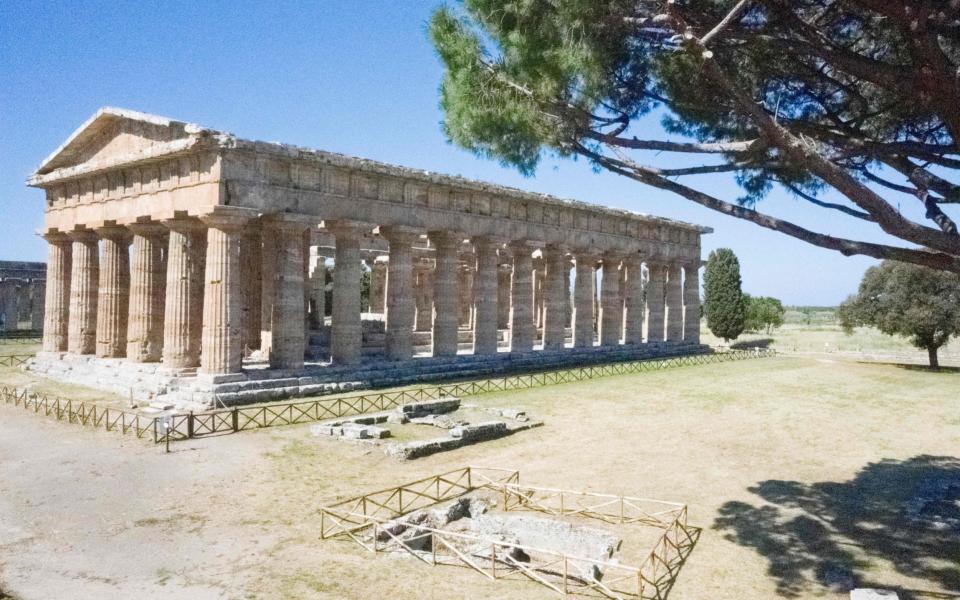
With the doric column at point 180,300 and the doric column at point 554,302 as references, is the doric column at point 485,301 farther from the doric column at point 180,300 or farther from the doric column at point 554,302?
the doric column at point 180,300

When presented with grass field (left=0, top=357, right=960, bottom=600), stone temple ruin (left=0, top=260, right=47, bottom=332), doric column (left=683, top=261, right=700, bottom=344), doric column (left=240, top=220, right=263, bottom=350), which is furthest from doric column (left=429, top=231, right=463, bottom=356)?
stone temple ruin (left=0, top=260, right=47, bottom=332)

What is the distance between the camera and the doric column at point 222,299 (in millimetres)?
21453

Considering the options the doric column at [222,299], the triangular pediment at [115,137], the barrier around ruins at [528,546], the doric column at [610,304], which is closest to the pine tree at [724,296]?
the doric column at [610,304]

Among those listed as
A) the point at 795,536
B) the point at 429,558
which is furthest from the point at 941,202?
the point at 429,558

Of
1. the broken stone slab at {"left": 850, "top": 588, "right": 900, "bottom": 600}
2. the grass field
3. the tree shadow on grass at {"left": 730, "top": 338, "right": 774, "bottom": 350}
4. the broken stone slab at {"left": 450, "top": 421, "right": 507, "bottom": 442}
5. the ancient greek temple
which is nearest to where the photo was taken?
the broken stone slab at {"left": 850, "top": 588, "right": 900, "bottom": 600}

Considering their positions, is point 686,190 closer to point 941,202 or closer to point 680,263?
point 941,202

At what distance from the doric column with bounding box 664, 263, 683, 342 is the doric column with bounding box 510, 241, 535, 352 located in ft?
44.7

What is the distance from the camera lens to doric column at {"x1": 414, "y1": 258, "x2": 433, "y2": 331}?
42.4 metres

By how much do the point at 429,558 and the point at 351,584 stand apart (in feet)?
4.28

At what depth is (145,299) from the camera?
2562 centimetres

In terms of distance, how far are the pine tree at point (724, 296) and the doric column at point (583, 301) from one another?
67.8 feet

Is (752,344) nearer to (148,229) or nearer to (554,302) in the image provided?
(554,302)

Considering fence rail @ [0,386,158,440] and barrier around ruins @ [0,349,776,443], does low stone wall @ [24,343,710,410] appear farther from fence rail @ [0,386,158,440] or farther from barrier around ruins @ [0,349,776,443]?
fence rail @ [0,386,158,440]

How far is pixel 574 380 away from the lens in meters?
28.8
